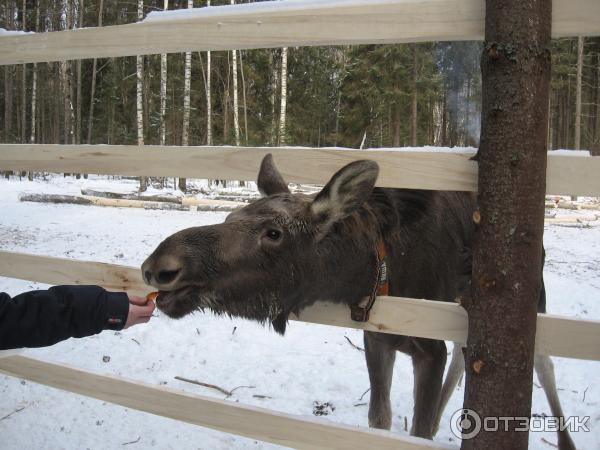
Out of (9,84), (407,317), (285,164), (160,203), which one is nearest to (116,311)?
(285,164)

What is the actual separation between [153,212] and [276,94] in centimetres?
1547

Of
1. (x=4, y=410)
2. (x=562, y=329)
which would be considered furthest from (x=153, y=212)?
(x=562, y=329)

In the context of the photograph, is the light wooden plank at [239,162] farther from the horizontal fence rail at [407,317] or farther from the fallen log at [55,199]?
the fallen log at [55,199]

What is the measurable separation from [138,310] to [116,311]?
93mm

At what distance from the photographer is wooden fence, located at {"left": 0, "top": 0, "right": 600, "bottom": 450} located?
1.72 m

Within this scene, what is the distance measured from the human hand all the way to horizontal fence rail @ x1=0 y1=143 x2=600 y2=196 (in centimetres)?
63

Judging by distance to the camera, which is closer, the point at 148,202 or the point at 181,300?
the point at 181,300

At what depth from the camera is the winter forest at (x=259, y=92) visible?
21422mm

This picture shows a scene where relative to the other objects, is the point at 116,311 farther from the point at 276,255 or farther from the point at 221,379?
the point at 221,379

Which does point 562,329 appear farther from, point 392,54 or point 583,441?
point 392,54

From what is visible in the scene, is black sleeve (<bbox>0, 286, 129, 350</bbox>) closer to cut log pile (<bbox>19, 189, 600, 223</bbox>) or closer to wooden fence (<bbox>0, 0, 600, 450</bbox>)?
wooden fence (<bbox>0, 0, 600, 450</bbox>)

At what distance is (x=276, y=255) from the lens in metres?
2.04

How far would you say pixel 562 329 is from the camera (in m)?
1.71

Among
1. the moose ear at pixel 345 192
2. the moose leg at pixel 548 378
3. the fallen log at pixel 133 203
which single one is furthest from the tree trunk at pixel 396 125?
the moose ear at pixel 345 192
